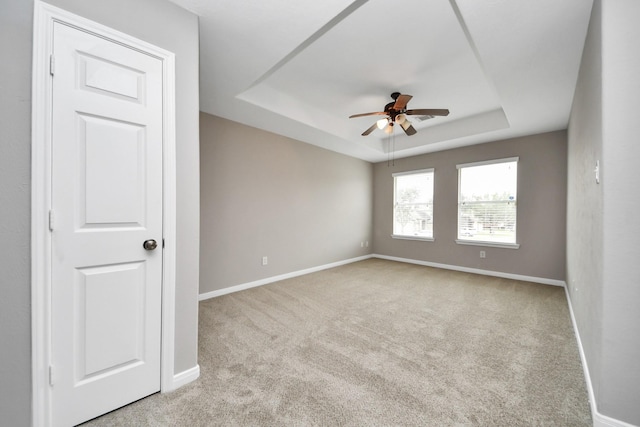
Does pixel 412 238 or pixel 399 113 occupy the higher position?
pixel 399 113

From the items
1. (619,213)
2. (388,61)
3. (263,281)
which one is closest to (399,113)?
(388,61)

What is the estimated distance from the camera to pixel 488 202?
4.60 meters

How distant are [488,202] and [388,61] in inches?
132

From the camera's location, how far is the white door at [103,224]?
131 cm

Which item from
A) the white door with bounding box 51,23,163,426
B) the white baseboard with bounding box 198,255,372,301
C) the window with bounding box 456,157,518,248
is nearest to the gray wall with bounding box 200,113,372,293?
the white baseboard with bounding box 198,255,372,301

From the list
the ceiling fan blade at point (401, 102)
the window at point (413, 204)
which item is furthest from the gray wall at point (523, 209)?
the ceiling fan blade at point (401, 102)

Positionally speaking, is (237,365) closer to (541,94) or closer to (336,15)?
(336,15)

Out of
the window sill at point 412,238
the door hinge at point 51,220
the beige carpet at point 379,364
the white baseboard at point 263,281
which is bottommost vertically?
the beige carpet at point 379,364

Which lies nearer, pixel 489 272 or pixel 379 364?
pixel 379 364

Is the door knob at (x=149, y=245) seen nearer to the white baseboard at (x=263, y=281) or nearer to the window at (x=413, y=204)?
the white baseboard at (x=263, y=281)

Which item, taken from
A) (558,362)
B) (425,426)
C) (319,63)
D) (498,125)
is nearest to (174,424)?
(425,426)

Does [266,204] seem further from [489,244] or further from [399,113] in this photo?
[489,244]

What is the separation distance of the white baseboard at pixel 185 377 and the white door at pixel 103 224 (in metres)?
0.10

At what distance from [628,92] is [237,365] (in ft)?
9.54
